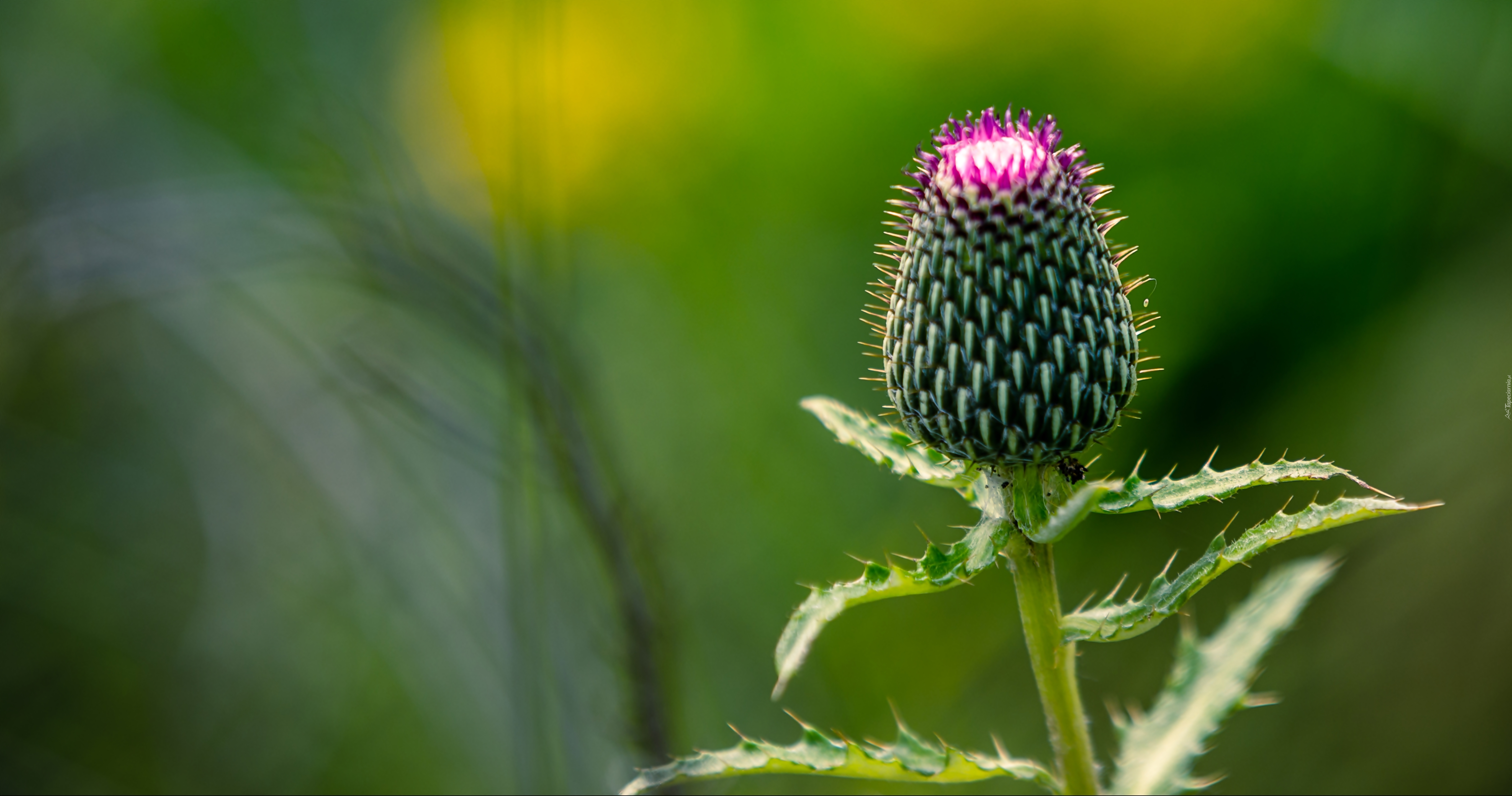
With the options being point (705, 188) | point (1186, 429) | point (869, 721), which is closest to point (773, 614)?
→ point (869, 721)

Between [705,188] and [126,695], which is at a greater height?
[705,188]

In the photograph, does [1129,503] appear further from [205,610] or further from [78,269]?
[205,610]

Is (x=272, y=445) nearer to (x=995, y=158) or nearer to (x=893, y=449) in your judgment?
(x=893, y=449)

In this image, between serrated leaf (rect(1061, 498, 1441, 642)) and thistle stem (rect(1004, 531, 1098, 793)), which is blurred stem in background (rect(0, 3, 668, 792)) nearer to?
thistle stem (rect(1004, 531, 1098, 793))

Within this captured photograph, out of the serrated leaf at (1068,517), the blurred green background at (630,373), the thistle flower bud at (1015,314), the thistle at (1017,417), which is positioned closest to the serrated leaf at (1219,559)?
the thistle at (1017,417)

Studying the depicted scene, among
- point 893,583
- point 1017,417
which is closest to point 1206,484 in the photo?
point 1017,417

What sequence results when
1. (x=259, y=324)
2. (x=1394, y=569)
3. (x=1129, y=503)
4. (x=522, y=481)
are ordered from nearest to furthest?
1. (x=1129, y=503)
2. (x=522, y=481)
3. (x=1394, y=569)
4. (x=259, y=324)
